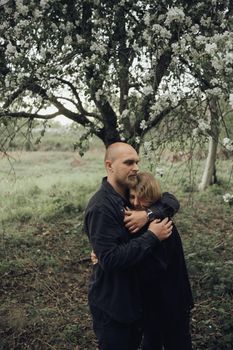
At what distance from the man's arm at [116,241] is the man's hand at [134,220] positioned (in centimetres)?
5

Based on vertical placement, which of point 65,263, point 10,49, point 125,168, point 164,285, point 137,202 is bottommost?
point 65,263

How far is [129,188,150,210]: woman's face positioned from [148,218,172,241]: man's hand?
0.50ft

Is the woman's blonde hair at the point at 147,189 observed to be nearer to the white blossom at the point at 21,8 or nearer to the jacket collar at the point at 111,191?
the jacket collar at the point at 111,191

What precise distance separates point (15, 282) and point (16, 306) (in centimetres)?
82

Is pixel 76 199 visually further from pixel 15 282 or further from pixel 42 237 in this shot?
pixel 15 282

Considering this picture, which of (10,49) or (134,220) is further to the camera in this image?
(10,49)

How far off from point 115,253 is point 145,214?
13.9 inches

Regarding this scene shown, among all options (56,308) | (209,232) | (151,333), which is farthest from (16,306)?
(209,232)

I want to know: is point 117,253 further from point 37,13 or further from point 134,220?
point 37,13

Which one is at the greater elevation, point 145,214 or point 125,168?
point 125,168

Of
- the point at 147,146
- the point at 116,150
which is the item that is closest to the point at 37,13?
the point at 147,146

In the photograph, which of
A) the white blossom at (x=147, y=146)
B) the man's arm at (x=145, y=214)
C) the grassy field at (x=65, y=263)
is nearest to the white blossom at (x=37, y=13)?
the white blossom at (x=147, y=146)

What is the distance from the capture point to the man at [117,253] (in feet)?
9.27

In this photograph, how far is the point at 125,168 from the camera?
3.07 metres
